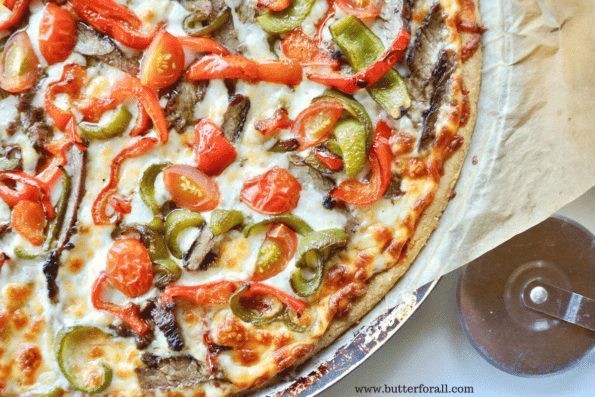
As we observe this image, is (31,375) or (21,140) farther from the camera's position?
(21,140)

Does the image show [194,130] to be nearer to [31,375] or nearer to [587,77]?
[31,375]

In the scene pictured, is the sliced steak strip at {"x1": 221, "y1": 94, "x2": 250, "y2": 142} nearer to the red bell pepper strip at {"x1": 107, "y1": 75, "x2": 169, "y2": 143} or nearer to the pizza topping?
the red bell pepper strip at {"x1": 107, "y1": 75, "x2": 169, "y2": 143}

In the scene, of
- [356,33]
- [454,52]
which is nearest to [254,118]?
[356,33]

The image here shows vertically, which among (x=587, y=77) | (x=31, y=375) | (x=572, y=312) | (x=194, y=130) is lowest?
(x=31, y=375)

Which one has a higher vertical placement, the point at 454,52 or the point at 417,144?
the point at 454,52

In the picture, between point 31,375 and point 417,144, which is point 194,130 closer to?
point 417,144
